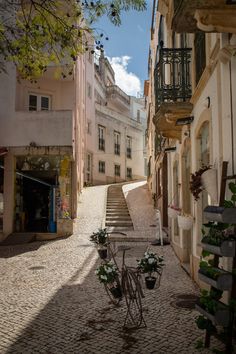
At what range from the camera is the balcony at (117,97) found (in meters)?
41.3

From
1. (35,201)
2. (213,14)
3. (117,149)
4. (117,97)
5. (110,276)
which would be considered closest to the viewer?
(213,14)

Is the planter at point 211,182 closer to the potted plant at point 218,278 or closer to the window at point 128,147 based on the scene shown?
the potted plant at point 218,278

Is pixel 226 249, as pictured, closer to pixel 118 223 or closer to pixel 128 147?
pixel 118 223

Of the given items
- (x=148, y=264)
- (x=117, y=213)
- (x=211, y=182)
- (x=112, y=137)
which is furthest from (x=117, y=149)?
(x=148, y=264)

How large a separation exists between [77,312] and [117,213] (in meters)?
13.5

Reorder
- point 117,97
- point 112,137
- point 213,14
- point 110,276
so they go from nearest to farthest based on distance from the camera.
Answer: point 213,14, point 110,276, point 112,137, point 117,97

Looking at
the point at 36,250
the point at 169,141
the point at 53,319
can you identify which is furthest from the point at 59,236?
the point at 53,319

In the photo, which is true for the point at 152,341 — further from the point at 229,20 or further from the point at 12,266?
the point at 12,266

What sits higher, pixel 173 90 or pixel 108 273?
pixel 173 90

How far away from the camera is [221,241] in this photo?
4.42 meters

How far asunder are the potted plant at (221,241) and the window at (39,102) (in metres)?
14.3

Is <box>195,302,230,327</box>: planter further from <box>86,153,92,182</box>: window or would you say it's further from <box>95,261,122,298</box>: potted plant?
<box>86,153,92,182</box>: window

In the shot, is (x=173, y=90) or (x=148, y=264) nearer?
(x=148, y=264)

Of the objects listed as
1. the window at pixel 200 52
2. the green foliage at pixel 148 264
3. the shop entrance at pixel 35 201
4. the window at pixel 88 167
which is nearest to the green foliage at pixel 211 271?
the green foliage at pixel 148 264
